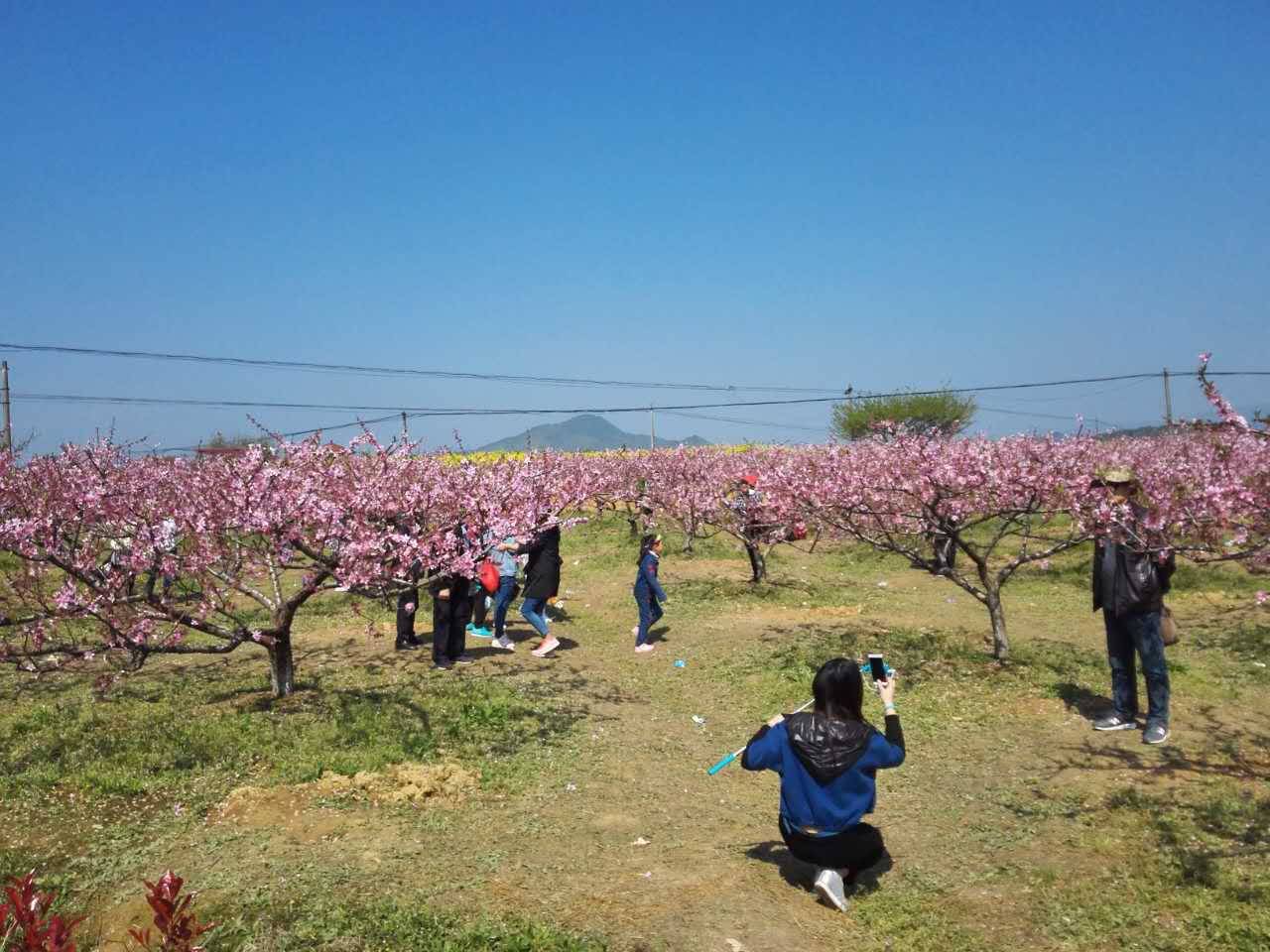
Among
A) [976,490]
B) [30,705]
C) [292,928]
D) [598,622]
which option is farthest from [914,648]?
[30,705]

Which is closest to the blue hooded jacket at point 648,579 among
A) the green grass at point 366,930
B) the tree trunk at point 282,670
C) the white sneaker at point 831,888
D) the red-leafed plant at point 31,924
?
the tree trunk at point 282,670

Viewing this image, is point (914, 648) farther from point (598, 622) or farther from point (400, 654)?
point (400, 654)

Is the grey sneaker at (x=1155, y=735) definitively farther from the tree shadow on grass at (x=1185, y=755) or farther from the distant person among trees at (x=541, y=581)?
the distant person among trees at (x=541, y=581)

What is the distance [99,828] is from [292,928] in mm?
2579

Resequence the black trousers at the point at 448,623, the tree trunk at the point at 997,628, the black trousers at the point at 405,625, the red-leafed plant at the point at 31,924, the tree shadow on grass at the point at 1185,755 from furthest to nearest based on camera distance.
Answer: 1. the black trousers at the point at 405,625
2. the black trousers at the point at 448,623
3. the tree trunk at the point at 997,628
4. the tree shadow on grass at the point at 1185,755
5. the red-leafed plant at the point at 31,924

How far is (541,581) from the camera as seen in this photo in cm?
1327

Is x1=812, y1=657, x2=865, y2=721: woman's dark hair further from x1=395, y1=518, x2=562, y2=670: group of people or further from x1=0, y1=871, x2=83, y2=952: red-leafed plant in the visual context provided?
x1=395, y1=518, x2=562, y2=670: group of people

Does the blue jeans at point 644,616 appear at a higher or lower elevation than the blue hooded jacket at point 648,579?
lower

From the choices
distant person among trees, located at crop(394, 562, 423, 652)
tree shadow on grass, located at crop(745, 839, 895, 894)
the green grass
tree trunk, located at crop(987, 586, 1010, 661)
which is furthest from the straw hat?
distant person among trees, located at crop(394, 562, 423, 652)

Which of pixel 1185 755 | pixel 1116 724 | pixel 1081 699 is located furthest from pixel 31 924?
pixel 1081 699

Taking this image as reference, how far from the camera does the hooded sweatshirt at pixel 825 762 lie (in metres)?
5.46

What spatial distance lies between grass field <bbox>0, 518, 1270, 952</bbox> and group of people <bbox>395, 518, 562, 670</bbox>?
1.55ft

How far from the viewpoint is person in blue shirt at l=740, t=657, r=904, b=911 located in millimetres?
5461

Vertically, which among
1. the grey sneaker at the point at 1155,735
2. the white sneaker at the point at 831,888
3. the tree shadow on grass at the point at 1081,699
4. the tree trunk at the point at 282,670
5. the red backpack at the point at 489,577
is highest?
the red backpack at the point at 489,577
